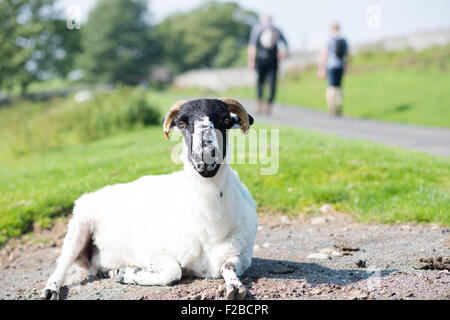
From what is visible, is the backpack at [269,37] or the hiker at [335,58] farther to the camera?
the hiker at [335,58]

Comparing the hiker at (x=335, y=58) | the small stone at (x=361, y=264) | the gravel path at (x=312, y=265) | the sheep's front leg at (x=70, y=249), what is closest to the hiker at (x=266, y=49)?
the hiker at (x=335, y=58)

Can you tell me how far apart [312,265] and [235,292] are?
1700 millimetres

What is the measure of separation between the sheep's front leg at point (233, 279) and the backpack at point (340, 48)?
54.4 feet

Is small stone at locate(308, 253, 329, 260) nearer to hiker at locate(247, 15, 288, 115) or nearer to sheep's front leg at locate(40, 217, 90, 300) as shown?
sheep's front leg at locate(40, 217, 90, 300)

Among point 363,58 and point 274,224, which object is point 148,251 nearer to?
point 274,224

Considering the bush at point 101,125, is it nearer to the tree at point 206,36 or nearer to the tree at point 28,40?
the tree at point 28,40

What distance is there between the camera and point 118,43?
255ft

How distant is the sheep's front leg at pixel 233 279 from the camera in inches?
197

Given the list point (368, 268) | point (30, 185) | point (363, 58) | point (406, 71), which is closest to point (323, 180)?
point (368, 268)

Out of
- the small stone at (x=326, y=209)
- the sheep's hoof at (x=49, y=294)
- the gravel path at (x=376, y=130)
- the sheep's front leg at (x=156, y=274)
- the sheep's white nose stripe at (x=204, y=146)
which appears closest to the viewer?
the sheep's white nose stripe at (x=204, y=146)

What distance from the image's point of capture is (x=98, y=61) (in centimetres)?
7600

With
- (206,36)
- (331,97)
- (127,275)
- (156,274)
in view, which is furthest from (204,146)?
(206,36)

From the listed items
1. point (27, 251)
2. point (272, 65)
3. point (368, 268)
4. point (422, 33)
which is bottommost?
point (27, 251)

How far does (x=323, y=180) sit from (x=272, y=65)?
9479 mm
